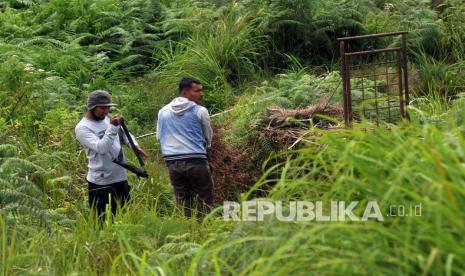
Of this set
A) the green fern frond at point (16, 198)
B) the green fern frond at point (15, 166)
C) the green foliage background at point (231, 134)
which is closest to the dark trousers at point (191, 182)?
the green foliage background at point (231, 134)

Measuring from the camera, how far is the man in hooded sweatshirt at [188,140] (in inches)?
379

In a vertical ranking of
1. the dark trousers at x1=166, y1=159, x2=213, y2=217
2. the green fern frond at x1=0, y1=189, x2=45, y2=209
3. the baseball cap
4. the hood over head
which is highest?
the baseball cap

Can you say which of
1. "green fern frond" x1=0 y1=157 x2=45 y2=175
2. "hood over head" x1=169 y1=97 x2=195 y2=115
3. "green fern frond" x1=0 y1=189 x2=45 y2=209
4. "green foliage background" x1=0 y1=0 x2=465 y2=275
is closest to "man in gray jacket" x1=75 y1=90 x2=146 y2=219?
"green foliage background" x1=0 y1=0 x2=465 y2=275

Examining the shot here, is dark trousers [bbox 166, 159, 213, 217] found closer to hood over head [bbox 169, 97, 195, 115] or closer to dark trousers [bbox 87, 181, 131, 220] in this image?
hood over head [bbox 169, 97, 195, 115]

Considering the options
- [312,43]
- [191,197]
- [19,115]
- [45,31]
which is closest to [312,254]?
[191,197]

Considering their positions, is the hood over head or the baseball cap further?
the hood over head

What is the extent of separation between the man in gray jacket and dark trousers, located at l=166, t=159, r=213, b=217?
27.2 inches

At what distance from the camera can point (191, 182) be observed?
9.73 m

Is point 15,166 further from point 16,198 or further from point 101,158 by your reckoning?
point 16,198

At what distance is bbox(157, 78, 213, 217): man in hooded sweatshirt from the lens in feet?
31.6

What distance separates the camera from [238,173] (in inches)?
432

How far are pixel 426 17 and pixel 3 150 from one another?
28.5ft

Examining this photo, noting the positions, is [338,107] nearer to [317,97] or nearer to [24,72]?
[317,97]

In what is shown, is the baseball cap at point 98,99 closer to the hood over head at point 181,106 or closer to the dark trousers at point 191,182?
the hood over head at point 181,106
